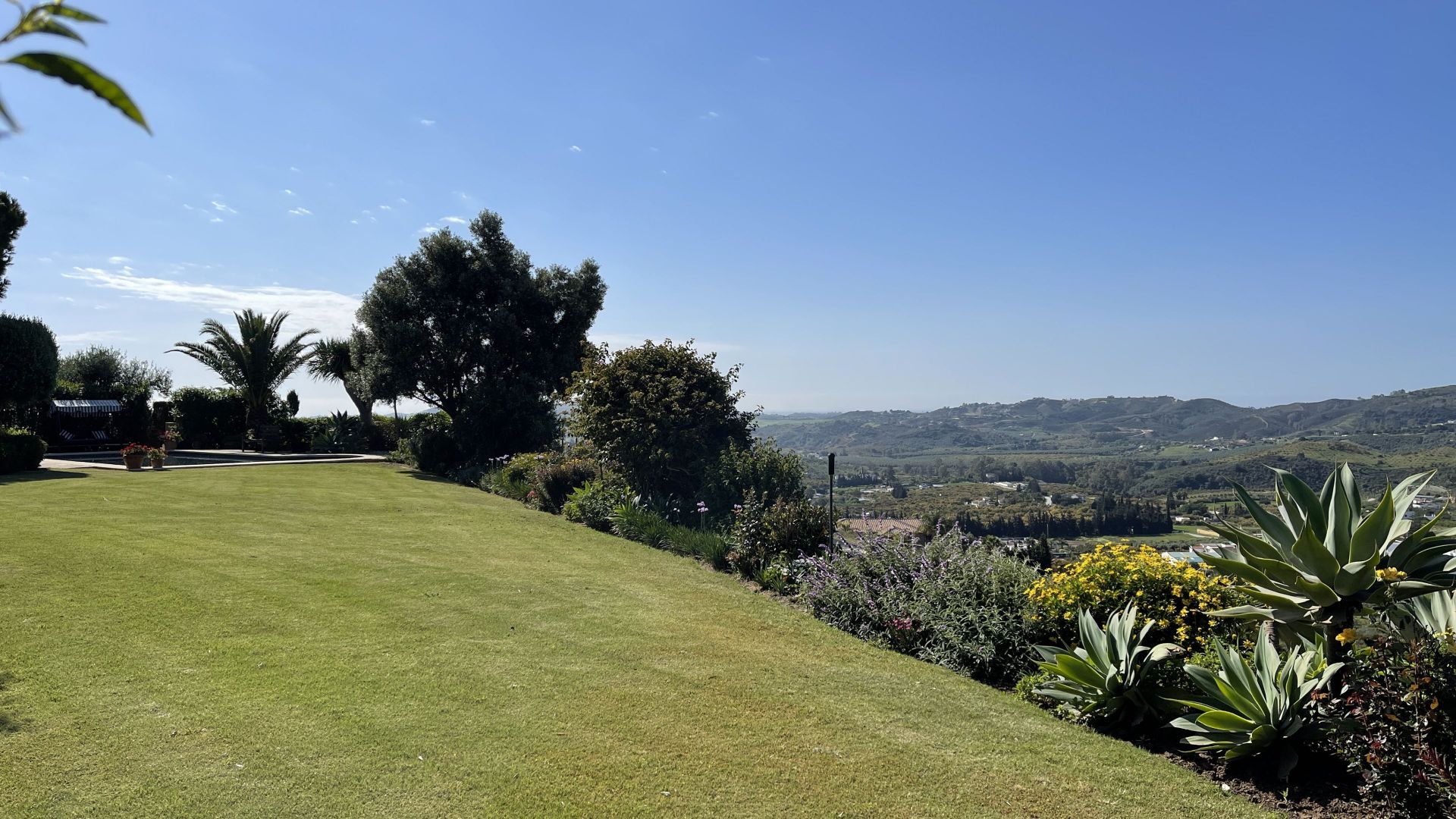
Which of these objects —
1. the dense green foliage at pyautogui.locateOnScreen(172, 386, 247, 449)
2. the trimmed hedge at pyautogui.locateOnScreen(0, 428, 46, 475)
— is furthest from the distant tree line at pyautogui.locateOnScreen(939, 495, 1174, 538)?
the dense green foliage at pyautogui.locateOnScreen(172, 386, 247, 449)

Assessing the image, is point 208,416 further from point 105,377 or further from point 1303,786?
point 1303,786

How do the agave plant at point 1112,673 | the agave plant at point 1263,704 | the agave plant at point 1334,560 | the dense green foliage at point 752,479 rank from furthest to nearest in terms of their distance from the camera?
the dense green foliage at point 752,479, the agave plant at point 1112,673, the agave plant at point 1334,560, the agave plant at point 1263,704

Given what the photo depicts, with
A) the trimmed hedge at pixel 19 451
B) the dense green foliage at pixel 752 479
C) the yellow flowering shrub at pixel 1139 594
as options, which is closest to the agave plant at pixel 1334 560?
the yellow flowering shrub at pixel 1139 594

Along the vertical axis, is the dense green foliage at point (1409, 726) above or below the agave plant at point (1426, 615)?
below

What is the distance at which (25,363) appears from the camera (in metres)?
20.5

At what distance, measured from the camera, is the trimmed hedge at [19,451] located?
704 inches

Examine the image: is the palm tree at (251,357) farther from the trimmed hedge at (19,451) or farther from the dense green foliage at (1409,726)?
the dense green foliage at (1409,726)

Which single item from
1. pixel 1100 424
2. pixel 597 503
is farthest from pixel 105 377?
pixel 1100 424

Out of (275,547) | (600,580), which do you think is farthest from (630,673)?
(275,547)

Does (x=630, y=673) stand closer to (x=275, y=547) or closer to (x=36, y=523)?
(x=275, y=547)

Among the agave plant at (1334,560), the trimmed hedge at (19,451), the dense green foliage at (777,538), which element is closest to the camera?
the agave plant at (1334,560)

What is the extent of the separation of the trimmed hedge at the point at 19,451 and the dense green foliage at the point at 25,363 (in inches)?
84.7

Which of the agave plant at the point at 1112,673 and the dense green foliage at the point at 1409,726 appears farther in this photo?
the agave plant at the point at 1112,673

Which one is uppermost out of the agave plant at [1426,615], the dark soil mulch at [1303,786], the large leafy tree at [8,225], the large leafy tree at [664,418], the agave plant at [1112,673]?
the large leafy tree at [8,225]
